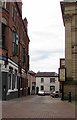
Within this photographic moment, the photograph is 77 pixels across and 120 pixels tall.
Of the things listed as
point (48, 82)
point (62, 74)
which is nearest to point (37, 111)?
point (62, 74)

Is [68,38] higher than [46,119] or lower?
higher

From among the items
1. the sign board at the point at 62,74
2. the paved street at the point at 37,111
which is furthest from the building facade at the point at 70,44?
the paved street at the point at 37,111

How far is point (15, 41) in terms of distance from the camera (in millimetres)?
30531

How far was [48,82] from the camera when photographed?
92688 mm

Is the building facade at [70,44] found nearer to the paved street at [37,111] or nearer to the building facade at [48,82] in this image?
the paved street at [37,111]

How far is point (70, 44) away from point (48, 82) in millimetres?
65312

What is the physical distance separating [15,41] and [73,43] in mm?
7293

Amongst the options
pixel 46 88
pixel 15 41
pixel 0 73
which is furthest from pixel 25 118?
pixel 46 88

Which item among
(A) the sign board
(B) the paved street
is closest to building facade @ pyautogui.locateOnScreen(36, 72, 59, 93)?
(A) the sign board

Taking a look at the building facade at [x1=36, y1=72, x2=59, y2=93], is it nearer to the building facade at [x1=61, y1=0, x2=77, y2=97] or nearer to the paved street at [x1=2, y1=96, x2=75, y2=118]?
the building facade at [x1=61, y1=0, x2=77, y2=97]

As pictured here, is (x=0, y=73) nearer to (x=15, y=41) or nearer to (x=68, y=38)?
(x=15, y=41)

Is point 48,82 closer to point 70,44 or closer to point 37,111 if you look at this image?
point 70,44

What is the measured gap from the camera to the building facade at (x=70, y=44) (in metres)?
27.1

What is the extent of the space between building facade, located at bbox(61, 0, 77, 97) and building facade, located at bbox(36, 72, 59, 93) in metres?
63.0
